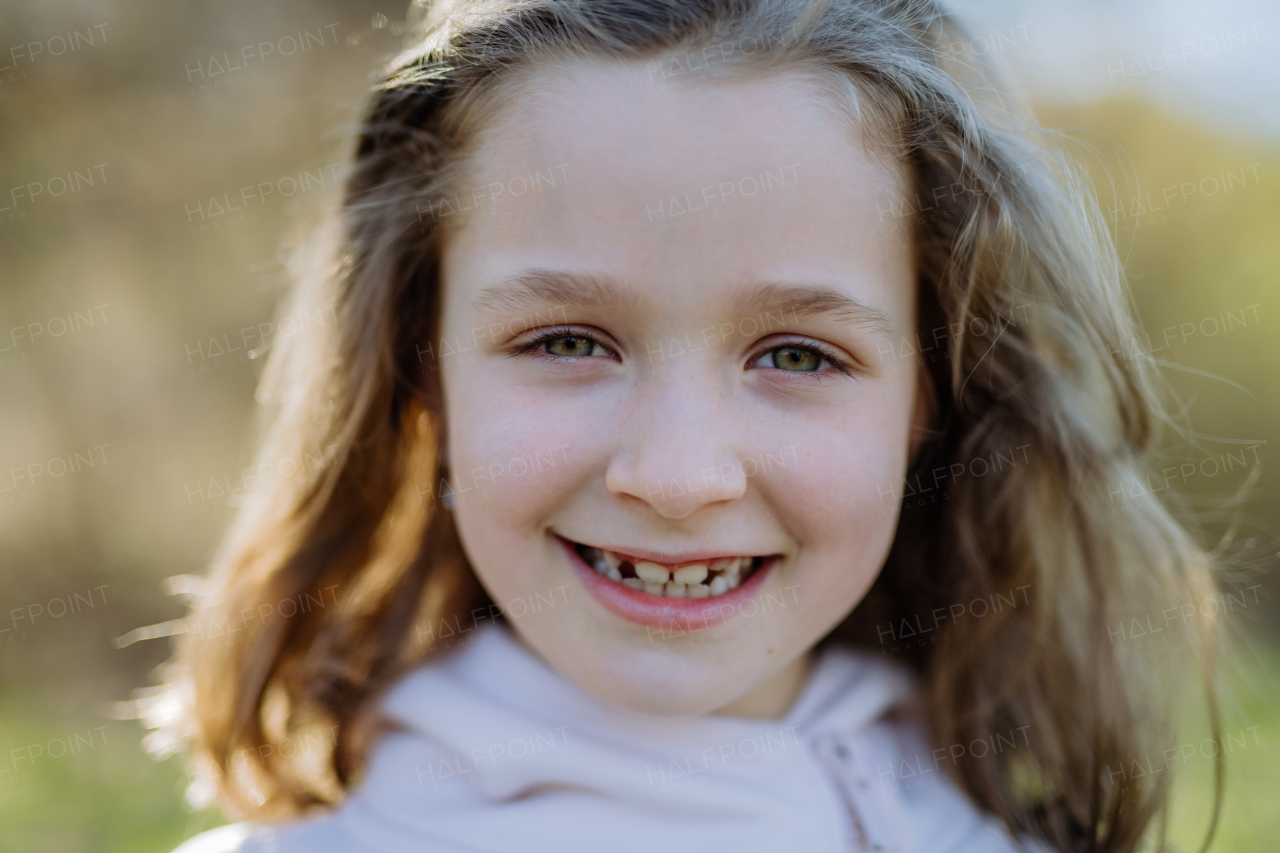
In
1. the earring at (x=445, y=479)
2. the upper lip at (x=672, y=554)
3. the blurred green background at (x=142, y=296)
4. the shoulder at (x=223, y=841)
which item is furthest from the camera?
the blurred green background at (x=142, y=296)

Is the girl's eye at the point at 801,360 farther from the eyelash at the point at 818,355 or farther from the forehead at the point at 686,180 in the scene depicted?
the forehead at the point at 686,180

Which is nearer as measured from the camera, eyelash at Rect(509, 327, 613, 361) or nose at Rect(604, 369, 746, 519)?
nose at Rect(604, 369, 746, 519)

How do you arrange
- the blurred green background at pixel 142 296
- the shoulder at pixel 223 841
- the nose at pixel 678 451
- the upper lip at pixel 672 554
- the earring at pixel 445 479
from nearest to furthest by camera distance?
the nose at pixel 678 451
the upper lip at pixel 672 554
the shoulder at pixel 223 841
the earring at pixel 445 479
the blurred green background at pixel 142 296

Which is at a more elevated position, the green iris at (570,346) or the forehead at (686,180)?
the forehead at (686,180)

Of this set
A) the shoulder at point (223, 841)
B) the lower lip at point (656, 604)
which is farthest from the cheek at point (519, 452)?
the shoulder at point (223, 841)

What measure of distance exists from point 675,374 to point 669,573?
33cm

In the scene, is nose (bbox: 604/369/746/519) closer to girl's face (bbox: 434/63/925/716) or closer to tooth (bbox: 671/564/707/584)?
girl's face (bbox: 434/63/925/716)

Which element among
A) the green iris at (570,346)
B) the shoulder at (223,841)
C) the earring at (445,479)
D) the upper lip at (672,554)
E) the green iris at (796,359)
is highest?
the green iris at (570,346)

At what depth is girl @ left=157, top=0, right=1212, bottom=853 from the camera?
1347mm

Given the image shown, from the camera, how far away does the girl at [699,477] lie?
135 centimetres

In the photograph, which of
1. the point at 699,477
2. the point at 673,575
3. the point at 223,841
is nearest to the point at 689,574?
the point at 673,575

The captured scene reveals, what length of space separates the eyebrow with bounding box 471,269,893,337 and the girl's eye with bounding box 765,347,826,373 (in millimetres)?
85

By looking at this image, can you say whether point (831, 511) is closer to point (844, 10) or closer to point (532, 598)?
Result: point (532, 598)

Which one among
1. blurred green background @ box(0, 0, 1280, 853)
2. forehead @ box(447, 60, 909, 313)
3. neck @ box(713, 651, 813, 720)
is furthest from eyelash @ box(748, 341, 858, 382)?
blurred green background @ box(0, 0, 1280, 853)
